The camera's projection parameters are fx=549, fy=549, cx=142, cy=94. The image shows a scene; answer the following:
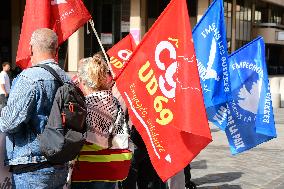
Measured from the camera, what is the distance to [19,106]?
3.44 meters

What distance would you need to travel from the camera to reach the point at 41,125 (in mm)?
3527

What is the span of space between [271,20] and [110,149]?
49894mm

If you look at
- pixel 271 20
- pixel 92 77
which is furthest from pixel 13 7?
pixel 92 77

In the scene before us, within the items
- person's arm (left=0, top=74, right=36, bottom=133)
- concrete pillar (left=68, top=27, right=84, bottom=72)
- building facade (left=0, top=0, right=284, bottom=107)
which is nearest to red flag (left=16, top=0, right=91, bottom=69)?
person's arm (left=0, top=74, right=36, bottom=133)

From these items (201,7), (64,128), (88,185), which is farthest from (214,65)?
(201,7)

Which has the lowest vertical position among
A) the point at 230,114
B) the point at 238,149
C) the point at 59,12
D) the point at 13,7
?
the point at 238,149

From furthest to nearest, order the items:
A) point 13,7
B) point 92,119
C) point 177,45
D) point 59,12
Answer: point 13,7, point 59,12, point 177,45, point 92,119

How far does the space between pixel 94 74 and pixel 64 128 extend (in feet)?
2.57

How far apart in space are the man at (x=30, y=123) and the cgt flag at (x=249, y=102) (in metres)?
3.56

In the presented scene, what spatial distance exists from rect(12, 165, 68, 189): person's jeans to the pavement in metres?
4.42

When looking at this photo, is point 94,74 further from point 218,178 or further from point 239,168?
point 239,168

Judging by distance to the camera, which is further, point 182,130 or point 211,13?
point 211,13

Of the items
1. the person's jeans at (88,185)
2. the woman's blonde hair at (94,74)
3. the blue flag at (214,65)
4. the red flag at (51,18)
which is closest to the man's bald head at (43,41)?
the woman's blonde hair at (94,74)

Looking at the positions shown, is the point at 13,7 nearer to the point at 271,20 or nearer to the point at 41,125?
the point at 271,20
